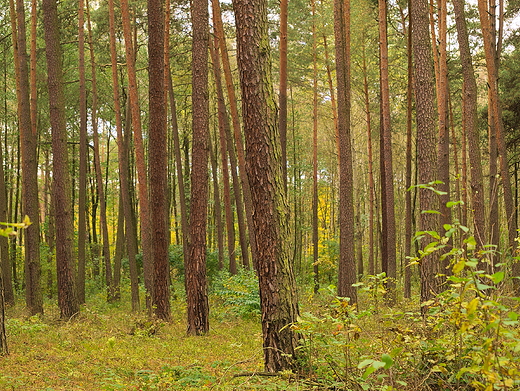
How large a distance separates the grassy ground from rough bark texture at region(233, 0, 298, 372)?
461 mm

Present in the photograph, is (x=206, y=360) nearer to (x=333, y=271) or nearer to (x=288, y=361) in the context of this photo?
(x=288, y=361)

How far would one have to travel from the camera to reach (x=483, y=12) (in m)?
13.2

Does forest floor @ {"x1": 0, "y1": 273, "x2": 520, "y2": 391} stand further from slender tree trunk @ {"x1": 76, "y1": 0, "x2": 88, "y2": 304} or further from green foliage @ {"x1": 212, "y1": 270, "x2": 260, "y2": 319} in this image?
slender tree trunk @ {"x1": 76, "y1": 0, "x2": 88, "y2": 304}

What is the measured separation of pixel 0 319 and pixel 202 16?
633 cm

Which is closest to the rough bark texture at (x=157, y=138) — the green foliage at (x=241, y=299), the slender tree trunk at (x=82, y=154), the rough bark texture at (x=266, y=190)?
the green foliage at (x=241, y=299)

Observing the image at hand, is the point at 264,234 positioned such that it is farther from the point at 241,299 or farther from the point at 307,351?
the point at 241,299

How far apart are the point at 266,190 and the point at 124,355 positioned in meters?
4.03

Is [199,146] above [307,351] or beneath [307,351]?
above

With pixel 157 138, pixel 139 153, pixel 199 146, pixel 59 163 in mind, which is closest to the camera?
pixel 199 146

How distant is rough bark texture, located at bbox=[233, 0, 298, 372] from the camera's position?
5.18m

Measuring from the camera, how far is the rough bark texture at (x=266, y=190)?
A: 17.0 feet

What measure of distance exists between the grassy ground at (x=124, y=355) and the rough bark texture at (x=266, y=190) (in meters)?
0.46

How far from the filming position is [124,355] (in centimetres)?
746

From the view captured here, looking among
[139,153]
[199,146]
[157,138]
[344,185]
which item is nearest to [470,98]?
[344,185]
